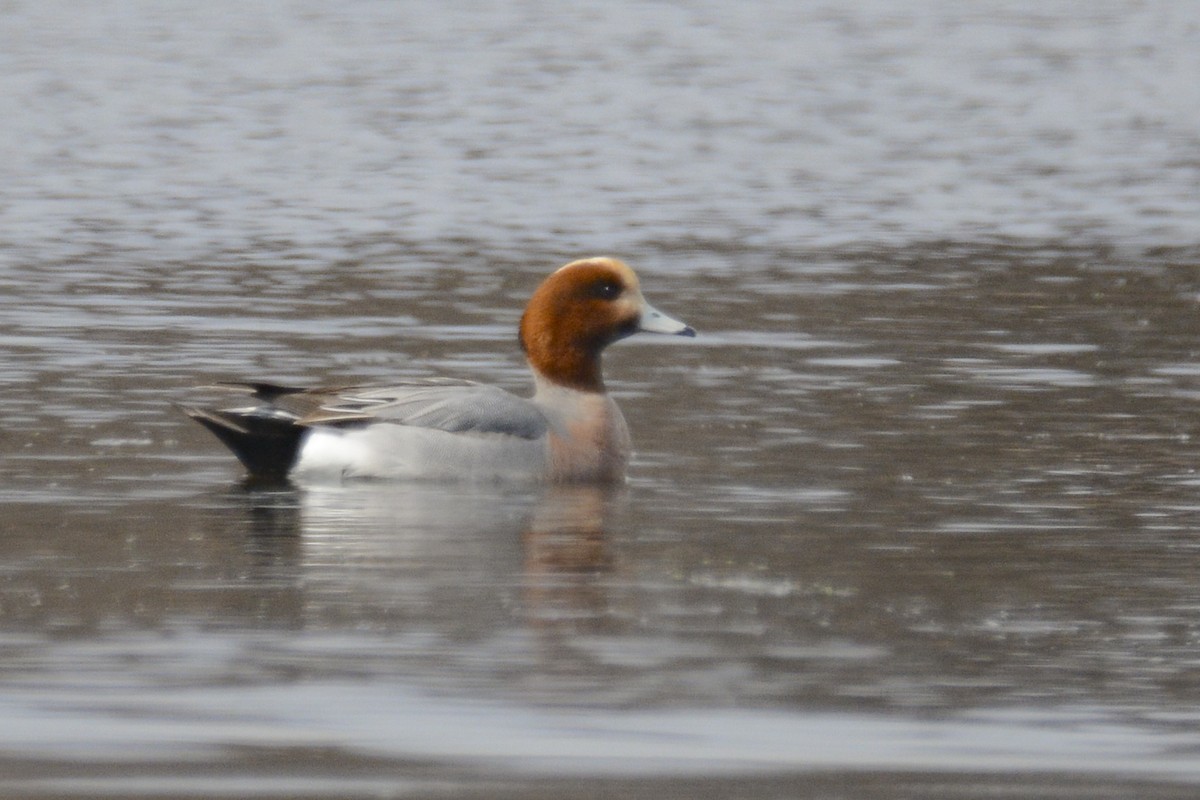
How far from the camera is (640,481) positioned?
33.4ft

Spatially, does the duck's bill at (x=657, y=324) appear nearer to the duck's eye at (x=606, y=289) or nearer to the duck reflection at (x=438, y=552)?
the duck's eye at (x=606, y=289)

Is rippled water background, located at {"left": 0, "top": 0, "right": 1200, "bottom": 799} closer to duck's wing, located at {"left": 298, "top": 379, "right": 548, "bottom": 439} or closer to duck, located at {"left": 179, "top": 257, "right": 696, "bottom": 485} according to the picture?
duck, located at {"left": 179, "top": 257, "right": 696, "bottom": 485}

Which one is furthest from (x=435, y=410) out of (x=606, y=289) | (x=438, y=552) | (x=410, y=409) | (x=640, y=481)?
(x=438, y=552)

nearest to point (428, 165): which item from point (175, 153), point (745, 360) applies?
point (175, 153)

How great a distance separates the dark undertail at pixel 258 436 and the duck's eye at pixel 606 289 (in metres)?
1.44

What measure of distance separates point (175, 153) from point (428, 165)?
7.89ft

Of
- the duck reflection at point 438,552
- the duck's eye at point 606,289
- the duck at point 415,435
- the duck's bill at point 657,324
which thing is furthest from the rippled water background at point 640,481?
the duck's eye at point 606,289

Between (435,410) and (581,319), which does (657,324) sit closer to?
(581,319)

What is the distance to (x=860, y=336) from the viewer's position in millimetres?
13852

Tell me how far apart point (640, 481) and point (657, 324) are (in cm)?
97

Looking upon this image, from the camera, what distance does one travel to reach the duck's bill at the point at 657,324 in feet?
35.6

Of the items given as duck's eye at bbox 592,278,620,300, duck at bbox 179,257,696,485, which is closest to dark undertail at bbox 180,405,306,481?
duck at bbox 179,257,696,485

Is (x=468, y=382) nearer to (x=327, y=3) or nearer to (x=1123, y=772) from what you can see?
(x=1123, y=772)

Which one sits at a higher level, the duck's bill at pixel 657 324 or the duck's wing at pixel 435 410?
the duck's bill at pixel 657 324
